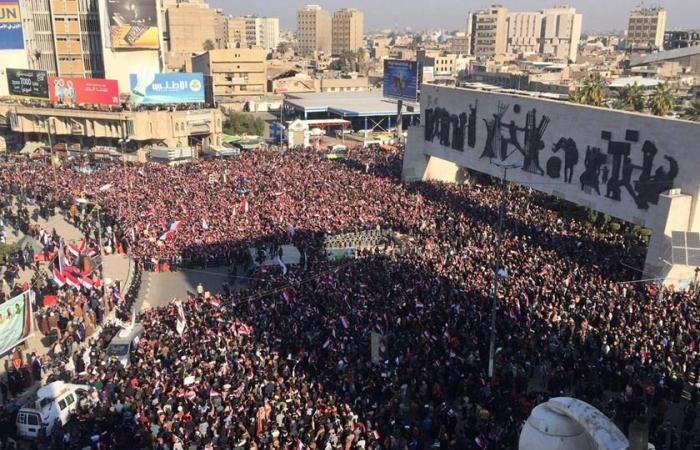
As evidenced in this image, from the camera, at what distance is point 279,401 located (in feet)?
43.2

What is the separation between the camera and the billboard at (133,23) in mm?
59000

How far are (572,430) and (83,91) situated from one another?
5109 cm

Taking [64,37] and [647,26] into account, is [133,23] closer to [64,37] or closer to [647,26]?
[64,37]

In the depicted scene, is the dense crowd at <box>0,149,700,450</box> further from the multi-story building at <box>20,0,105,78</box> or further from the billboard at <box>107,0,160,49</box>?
the multi-story building at <box>20,0,105,78</box>

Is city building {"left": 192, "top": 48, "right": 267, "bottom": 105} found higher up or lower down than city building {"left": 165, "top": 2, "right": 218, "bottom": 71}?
lower down

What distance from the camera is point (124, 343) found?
54.6 ft

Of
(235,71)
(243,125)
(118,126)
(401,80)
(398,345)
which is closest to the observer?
(398,345)

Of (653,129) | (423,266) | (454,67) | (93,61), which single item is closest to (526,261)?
(423,266)

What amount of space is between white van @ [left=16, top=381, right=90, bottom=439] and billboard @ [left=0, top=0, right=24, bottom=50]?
57.3 m

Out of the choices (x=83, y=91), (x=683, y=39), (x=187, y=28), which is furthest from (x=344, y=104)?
(x=683, y=39)

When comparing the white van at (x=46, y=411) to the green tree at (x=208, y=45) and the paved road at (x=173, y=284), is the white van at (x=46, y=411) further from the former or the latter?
the green tree at (x=208, y=45)

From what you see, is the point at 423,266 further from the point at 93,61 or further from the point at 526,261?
the point at 93,61

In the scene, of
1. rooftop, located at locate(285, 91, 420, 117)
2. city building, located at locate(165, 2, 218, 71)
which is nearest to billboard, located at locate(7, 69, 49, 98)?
rooftop, located at locate(285, 91, 420, 117)

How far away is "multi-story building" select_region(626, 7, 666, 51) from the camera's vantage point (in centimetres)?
18338
